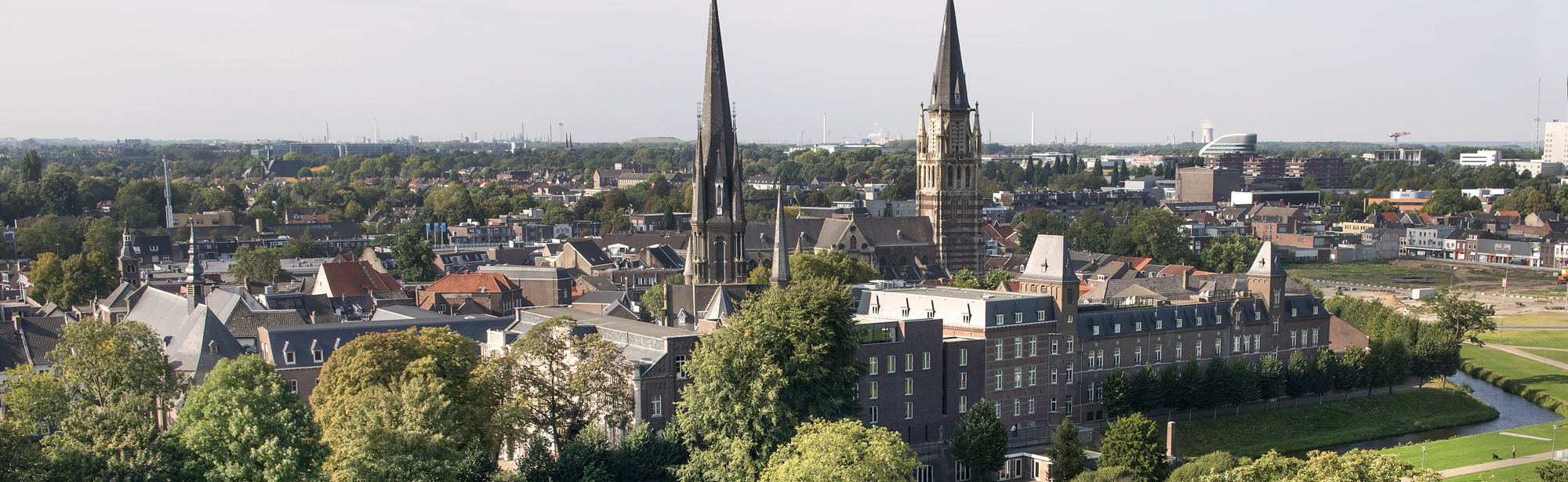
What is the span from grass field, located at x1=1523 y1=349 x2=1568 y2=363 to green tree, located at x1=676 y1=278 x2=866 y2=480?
64418mm

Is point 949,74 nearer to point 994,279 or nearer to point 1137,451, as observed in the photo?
point 994,279

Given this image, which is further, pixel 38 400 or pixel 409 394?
pixel 38 400

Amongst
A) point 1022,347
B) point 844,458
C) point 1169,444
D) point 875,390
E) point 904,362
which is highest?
point 904,362

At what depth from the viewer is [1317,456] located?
136ft

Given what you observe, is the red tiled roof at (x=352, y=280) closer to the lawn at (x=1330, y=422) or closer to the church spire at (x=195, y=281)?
the church spire at (x=195, y=281)

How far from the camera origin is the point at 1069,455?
57344 mm

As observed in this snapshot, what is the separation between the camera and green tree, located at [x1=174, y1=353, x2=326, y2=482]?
149 ft

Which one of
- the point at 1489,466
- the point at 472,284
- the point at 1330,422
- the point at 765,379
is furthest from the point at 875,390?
the point at 472,284

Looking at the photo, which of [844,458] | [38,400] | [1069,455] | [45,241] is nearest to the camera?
[844,458]

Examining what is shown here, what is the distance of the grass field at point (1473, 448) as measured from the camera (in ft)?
210

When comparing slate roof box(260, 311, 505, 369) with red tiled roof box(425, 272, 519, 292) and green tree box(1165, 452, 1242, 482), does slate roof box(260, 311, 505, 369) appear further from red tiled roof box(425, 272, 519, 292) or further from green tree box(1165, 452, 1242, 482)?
green tree box(1165, 452, 1242, 482)

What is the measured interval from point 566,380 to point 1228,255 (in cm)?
9529

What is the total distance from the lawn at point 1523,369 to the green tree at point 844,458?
55035 mm

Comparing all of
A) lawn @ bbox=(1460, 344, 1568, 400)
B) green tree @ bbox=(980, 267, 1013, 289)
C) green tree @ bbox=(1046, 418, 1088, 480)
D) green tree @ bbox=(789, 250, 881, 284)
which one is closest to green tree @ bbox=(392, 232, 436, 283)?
green tree @ bbox=(789, 250, 881, 284)
